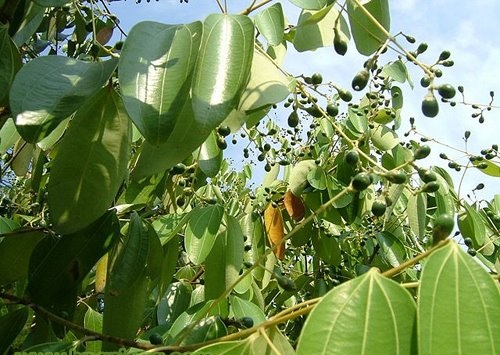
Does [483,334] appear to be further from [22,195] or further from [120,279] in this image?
[22,195]

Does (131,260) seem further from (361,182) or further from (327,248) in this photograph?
(327,248)

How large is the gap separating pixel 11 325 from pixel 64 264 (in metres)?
0.16

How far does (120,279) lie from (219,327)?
0.22 meters

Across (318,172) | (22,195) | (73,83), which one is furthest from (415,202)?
(22,195)

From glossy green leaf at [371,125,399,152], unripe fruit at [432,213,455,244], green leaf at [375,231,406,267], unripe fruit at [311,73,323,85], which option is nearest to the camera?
unripe fruit at [432,213,455,244]

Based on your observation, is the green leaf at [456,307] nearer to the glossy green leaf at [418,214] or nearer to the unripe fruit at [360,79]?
the unripe fruit at [360,79]

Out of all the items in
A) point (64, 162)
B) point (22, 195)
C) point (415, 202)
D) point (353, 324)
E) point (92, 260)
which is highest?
point (353, 324)

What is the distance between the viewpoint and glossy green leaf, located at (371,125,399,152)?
82.2 inches

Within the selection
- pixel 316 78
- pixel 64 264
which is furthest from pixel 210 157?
pixel 64 264

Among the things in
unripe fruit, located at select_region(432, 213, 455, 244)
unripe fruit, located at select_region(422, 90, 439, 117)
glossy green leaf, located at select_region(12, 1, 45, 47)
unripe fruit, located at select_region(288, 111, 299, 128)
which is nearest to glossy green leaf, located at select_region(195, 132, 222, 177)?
unripe fruit, located at select_region(288, 111, 299, 128)

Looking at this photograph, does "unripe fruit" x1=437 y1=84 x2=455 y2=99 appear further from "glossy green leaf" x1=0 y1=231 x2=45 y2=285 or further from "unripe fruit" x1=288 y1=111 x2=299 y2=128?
"glossy green leaf" x1=0 y1=231 x2=45 y2=285

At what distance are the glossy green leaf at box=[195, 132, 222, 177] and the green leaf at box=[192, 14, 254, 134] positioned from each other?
1.57ft

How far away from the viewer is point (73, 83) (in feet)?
3.19

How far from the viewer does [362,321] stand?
2.14ft
